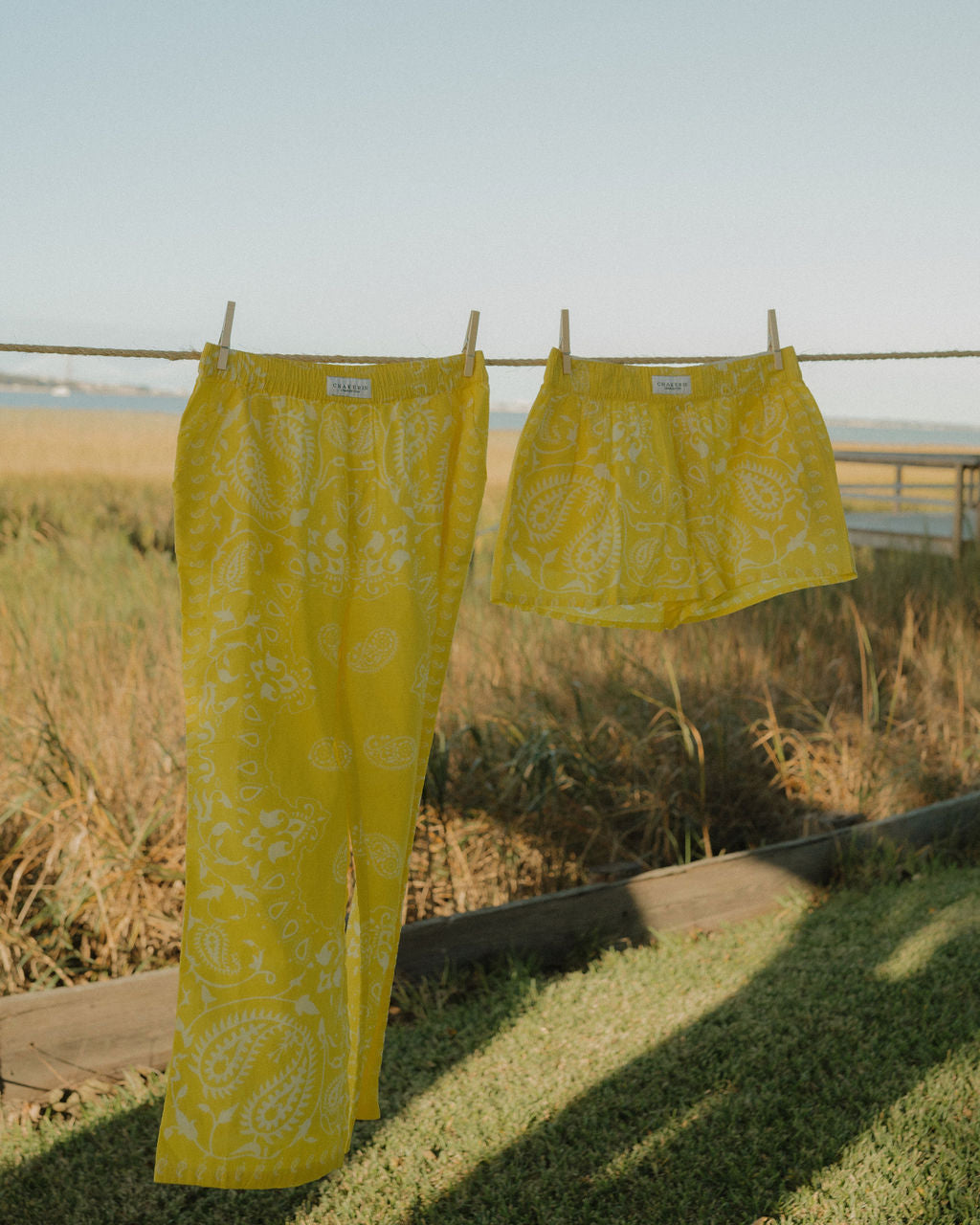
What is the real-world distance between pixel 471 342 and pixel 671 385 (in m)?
0.38

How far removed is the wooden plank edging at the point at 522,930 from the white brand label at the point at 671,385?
1466 millimetres

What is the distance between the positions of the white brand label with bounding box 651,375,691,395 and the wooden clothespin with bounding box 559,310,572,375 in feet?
0.51

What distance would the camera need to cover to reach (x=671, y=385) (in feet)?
5.28

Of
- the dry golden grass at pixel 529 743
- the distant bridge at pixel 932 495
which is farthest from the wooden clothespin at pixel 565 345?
the distant bridge at pixel 932 495

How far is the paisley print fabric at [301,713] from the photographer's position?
125 cm

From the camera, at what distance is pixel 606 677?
350 cm

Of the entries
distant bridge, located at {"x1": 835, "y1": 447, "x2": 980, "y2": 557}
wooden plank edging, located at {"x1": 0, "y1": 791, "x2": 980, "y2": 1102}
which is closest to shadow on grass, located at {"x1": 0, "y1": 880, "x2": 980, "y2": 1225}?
wooden plank edging, located at {"x1": 0, "y1": 791, "x2": 980, "y2": 1102}

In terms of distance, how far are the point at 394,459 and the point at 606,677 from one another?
2.23m

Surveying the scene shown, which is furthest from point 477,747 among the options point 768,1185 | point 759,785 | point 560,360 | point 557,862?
point 560,360

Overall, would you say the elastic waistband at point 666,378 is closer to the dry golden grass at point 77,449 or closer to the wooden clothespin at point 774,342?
the wooden clothespin at point 774,342

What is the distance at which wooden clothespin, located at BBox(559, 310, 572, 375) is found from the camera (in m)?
1.54

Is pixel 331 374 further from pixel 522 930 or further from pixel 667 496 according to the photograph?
pixel 522 930

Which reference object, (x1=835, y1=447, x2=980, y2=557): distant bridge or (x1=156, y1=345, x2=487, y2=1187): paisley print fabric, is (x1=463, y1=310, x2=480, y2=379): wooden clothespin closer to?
(x1=156, y1=345, x2=487, y2=1187): paisley print fabric

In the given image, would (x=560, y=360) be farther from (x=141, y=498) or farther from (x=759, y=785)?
(x=141, y=498)
